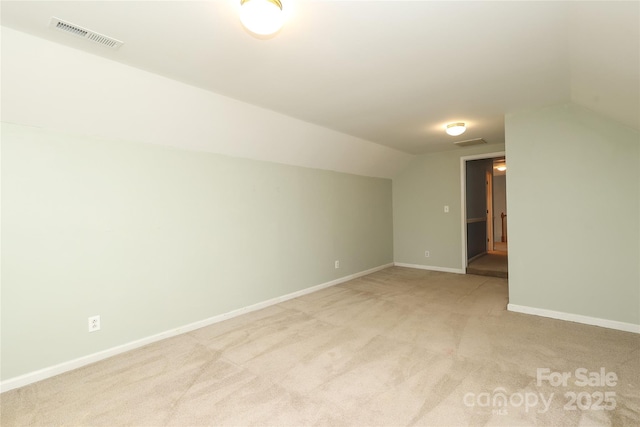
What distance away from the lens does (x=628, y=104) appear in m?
2.52

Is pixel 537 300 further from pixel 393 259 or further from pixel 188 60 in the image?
pixel 188 60

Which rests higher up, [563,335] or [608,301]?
[608,301]

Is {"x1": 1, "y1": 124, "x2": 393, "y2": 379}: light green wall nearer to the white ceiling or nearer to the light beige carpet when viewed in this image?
the light beige carpet

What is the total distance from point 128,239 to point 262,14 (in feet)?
7.47

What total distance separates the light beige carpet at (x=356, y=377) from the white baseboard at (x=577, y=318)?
4.6 inches

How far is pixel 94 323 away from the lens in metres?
2.53

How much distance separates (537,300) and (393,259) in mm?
3073

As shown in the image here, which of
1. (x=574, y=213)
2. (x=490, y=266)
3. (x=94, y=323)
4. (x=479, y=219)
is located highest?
(x=574, y=213)

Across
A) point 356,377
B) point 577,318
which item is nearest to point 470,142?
point 577,318

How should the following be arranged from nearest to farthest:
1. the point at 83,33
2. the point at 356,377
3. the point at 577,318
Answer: the point at 83,33
the point at 356,377
the point at 577,318

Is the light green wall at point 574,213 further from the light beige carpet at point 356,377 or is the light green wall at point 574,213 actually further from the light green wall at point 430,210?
the light green wall at point 430,210

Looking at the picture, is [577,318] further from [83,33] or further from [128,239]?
[83,33]

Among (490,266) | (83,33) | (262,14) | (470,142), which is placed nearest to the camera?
(262,14)

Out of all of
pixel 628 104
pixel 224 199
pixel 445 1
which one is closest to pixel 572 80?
pixel 628 104
